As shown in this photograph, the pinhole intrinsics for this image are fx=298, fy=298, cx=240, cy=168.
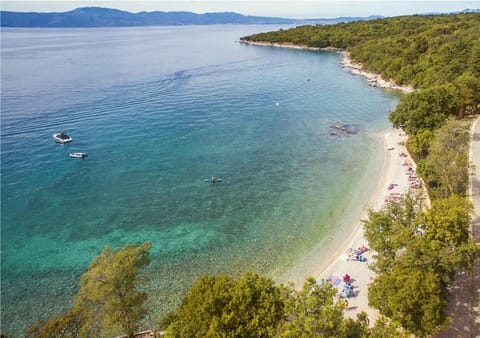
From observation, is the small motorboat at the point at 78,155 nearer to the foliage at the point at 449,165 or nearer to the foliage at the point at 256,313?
the foliage at the point at 256,313

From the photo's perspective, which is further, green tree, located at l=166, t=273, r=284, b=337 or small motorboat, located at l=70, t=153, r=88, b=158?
small motorboat, located at l=70, t=153, r=88, b=158

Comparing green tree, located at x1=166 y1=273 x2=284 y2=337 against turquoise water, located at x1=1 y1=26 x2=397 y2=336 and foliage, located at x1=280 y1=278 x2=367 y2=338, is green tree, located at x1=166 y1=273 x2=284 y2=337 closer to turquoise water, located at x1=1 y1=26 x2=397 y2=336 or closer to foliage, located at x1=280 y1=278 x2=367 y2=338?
foliage, located at x1=280 y1=278 x2=367 y2=338

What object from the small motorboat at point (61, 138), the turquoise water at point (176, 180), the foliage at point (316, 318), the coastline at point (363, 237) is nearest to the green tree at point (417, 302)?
the foliage at point (316, 318)

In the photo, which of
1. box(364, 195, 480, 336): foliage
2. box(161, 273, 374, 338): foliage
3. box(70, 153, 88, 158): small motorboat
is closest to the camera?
box(161, 273, 374, 338): foliage

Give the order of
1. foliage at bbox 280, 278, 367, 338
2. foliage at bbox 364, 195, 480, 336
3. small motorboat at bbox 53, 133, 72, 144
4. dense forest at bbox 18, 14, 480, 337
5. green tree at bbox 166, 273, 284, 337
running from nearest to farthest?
foliage at bbox 280, 278, 367, 338
green tree at bbox 166, 273, 284, 337
dense forest at bbox 18, 14, 480, 337
foliage at bbox 364, 195, 480, 336
small motorboat at bbox 53, 133, 72, 144

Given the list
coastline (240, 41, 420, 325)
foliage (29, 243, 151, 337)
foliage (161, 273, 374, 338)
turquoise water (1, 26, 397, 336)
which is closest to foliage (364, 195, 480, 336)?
foliage (161, 273, 374, 338)
